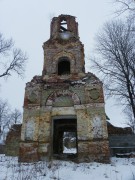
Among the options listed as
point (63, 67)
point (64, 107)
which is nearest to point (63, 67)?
point (63, 67)

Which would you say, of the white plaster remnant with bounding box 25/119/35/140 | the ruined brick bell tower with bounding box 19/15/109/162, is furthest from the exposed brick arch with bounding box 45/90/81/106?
the white plaster remnant with bounding box 25/119/35/140

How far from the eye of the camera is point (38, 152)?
38.8ft

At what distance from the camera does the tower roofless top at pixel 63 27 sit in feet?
53.5

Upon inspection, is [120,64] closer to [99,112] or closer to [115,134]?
[99,112]

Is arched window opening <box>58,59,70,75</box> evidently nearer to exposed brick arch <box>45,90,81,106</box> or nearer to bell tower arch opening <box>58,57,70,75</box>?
bell tower arch opening <box>58,57,70,75</box>

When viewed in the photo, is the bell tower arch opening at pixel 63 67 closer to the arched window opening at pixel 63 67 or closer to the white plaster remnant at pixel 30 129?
the arched window opening at pixel 63 67

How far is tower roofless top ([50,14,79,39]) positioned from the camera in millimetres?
16312

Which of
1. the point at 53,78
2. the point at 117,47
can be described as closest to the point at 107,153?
the point at 53,78

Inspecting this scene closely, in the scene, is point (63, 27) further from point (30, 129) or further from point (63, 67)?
point (30, 129)

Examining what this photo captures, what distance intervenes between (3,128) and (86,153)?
96.3 feet

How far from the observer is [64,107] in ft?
42.0

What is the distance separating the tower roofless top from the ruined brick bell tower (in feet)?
3.53

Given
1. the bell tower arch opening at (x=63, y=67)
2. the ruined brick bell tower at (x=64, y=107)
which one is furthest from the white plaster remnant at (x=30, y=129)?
the bell tower arch opening at (x=63, y=67)

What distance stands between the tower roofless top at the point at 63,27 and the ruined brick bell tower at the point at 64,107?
3.53ft
